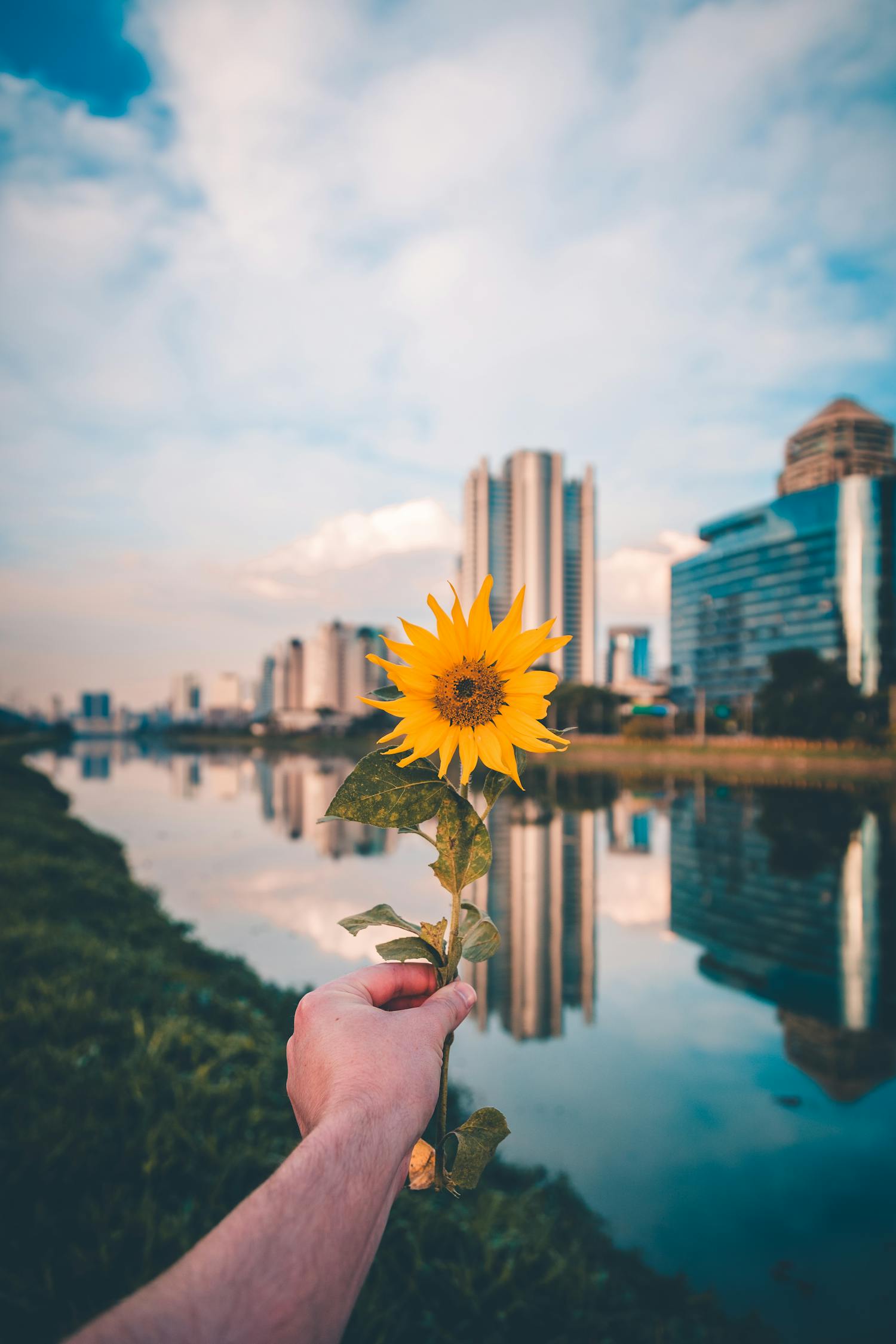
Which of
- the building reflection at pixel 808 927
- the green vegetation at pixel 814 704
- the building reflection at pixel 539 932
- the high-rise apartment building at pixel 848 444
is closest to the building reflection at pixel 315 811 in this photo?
the building reflection at pixel 539 932

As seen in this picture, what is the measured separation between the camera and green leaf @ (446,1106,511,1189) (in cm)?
83

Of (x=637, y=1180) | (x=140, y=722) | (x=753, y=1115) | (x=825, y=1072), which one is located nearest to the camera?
(x=637, y=1180)

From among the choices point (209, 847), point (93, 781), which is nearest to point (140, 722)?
point (93, 781)

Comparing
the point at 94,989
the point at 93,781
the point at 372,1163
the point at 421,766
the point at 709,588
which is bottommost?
the point at 93,781

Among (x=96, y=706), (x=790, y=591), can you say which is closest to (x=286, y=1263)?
(x=790, y=591)

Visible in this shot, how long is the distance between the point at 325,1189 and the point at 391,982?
341 millimetres

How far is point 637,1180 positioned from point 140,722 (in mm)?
194386

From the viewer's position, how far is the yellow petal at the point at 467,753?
2.81 ft

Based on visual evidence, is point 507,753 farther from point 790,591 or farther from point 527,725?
point 790,591

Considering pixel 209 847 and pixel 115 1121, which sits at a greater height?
pixel 115 1121

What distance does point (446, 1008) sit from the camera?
3.42 feet

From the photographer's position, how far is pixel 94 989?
19.7 ft

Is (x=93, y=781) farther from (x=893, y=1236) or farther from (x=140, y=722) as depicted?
(x=140, y=722)

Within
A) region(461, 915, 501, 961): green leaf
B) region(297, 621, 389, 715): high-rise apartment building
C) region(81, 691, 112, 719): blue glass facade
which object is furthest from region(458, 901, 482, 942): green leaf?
region(81, 691, 112, 719): blue glass facade
